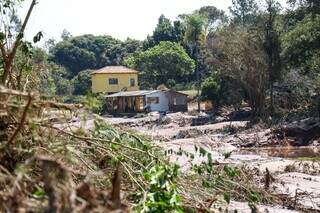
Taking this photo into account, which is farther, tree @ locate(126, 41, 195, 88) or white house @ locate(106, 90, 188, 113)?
tree @ locate(126, 41, 195, 88)

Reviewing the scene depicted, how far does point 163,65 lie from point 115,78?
653 centimetres

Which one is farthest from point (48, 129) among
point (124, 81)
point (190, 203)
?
point (124, 81)

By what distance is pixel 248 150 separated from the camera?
2873cm

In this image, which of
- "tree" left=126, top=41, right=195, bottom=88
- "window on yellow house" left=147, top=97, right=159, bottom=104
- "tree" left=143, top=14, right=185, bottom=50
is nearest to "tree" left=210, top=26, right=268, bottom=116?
"window on yellow house" left=147, top=97, right=159, bottom=104

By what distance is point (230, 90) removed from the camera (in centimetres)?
4644

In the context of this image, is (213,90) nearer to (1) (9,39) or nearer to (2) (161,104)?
(2) (161,104)

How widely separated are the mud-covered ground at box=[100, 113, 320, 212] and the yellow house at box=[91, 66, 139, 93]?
1480 centimetres

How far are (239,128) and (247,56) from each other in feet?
22.6

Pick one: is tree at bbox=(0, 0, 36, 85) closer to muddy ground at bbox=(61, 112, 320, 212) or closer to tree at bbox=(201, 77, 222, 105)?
muddy ground at bbox=(61, 112, 320, 212)

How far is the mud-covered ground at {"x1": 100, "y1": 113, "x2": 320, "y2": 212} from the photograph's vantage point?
11.1 m

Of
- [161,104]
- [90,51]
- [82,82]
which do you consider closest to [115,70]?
[82,82]

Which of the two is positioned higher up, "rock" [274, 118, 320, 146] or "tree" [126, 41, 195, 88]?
"tree" [126, 41, 195, 88]

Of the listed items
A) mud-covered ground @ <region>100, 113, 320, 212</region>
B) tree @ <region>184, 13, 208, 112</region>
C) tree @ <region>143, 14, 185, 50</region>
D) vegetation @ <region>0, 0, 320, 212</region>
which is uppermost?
tree @ <region>143, 14, 185, 50</region>

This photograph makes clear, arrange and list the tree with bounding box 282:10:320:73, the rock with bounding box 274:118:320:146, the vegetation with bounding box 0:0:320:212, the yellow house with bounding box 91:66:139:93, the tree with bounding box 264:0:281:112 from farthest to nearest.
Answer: the yellow house with bounding box 91:66:139:93, the tree with bounding box 264:0:281:112, the tree with bounding box 282:10:320:73, the rock with bounding box 274:118:320:146, the vegetation with bounding box 0:0:320:212
